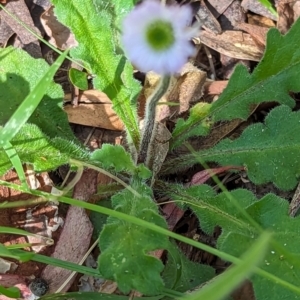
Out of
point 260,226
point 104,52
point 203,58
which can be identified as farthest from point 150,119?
point 203,58

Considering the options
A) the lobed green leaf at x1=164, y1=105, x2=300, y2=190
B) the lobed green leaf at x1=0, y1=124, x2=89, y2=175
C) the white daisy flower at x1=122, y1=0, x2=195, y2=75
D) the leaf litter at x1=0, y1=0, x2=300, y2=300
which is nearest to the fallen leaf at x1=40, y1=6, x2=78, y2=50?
the leaf litter at x1=0, y1=0, x2=300, y2=300

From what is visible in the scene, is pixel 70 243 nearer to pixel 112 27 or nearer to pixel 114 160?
pixel 114 160

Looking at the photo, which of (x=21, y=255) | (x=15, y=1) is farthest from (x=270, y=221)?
(x=15, y=1)

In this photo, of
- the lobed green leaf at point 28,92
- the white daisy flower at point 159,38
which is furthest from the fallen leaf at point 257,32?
the white daisy flower at point 159,38

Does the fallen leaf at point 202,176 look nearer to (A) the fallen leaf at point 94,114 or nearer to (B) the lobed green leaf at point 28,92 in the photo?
(A) the fallen leaf at point 94,114

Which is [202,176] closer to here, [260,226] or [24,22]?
[260,226]

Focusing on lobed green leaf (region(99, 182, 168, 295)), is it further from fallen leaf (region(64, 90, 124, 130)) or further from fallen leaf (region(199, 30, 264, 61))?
fallen leaf (region(199, 30, 264, 61))
